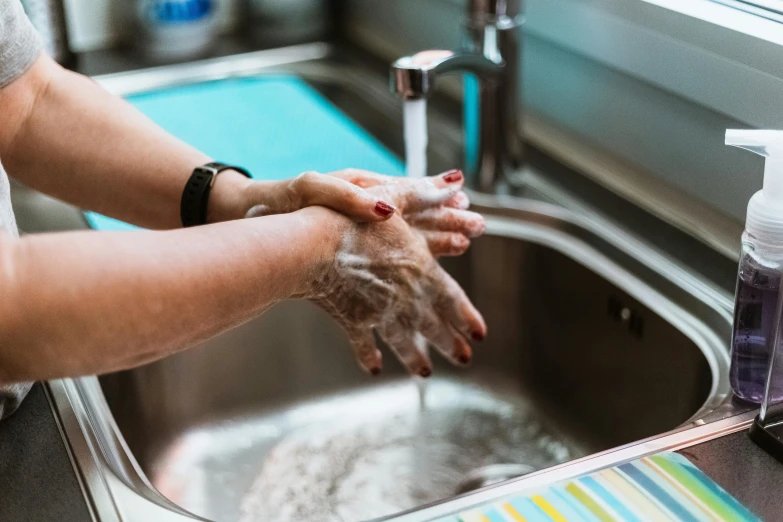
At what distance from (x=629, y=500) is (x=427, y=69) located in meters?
0.51

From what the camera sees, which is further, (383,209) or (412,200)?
(412,200)

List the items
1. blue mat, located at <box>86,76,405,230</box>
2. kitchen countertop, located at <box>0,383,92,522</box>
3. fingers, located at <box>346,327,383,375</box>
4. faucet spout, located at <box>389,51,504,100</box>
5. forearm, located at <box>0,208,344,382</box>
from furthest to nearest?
1. blue mat, located at <box>86,76,405,230</box>
2. faucet spout, located at <box>389,51,504,100</box>
3. fingers, located at <box>346,327,383,375</box>
4. kitchen countertop, located at <box>0,383,92,522</box>
5. forearm, located at <box>0,208,344,382</box>

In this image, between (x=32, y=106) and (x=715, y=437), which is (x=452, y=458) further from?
(x=32, y=106)

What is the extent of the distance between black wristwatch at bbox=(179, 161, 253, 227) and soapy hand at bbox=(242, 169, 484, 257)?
0.04 meters

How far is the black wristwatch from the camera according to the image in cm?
86

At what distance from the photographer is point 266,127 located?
1322mm

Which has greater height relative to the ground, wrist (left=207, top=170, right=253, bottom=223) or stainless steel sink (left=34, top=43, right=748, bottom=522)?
wrist (left=207, top=170, right=253, bottom=223)

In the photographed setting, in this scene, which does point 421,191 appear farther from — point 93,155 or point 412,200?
point 93,155

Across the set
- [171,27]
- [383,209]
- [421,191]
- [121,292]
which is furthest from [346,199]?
[171,27]

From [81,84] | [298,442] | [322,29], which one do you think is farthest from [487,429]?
[322,29]

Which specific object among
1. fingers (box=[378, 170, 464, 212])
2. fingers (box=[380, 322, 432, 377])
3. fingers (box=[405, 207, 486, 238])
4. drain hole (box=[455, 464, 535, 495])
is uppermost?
fingers (box=[378, 170, 464, 212])

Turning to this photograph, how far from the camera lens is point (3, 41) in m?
0.81

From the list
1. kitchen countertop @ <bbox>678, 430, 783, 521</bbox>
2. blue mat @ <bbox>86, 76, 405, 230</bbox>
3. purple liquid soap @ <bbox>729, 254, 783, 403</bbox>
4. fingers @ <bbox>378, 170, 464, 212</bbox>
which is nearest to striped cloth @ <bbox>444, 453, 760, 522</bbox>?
kitchen countertop @ <bbox>678, 430, 783, 521</bbox>

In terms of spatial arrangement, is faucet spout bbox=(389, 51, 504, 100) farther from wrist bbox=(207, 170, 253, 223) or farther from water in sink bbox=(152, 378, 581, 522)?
water in sink bbox=(152, 378, 581, 522)
